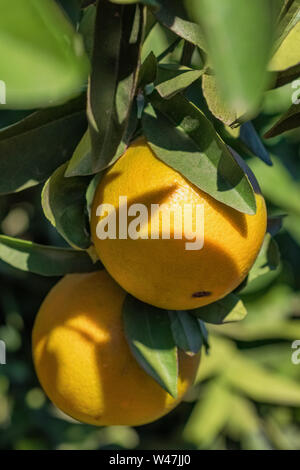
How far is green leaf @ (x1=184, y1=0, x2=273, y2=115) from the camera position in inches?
12.4

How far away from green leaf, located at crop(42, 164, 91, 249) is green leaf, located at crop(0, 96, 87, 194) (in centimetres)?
2

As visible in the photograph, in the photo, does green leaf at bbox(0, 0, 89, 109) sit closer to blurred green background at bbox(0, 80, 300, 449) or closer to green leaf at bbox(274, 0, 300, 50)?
green leaf at bbox(274, 0, 300, 50)

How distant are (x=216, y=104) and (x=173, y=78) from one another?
0.16 feet

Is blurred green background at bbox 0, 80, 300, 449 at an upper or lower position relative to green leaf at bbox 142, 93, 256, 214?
lower

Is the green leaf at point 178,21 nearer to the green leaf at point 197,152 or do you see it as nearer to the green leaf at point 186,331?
the green leaf at point 197,152

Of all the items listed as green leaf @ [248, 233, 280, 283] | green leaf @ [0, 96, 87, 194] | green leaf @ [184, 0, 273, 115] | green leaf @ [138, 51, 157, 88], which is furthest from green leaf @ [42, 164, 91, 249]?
green leaf @ [184, 0, 273, 115]

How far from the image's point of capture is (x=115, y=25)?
587 mm

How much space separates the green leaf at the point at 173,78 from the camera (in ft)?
2.07

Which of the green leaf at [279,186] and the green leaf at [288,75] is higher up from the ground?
the green leaf at [288,75]

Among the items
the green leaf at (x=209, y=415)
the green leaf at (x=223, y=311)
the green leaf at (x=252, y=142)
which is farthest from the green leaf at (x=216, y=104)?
the green leaf at (x=209, y=415)

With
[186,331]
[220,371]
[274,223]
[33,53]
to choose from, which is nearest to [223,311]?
[186,331]

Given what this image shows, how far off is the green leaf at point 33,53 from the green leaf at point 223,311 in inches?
18.4

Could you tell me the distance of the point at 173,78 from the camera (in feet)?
2.14

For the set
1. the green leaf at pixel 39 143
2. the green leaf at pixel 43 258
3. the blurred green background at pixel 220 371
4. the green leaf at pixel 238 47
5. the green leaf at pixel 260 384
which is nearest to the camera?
the green leaf at pixel 238 47
